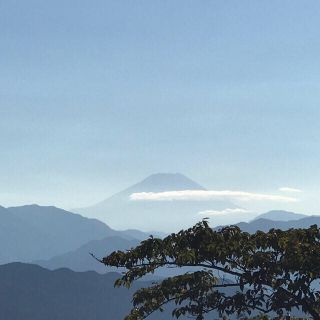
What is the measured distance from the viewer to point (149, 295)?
19172 mm

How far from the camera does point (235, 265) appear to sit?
1761 centimetres

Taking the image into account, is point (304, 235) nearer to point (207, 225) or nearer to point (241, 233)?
point (241, 233)

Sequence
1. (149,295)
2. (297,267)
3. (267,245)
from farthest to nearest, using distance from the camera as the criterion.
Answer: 1. (149,295)
2. (267,245)
3. (297,267)

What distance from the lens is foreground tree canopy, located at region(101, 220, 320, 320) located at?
53.5 feet

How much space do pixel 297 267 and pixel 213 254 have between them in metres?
2.62

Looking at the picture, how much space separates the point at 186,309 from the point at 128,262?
7.88 feet

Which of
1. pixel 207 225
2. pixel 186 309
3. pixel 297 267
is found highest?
pixel 207 225

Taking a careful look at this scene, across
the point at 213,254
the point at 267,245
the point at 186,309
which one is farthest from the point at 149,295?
the point at 267,245

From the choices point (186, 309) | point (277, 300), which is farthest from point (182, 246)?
point (277, 300)

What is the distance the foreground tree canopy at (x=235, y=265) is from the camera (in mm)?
16312

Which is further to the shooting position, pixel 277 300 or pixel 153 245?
pixel 153 245

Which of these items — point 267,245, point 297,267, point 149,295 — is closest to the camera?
point 297,267

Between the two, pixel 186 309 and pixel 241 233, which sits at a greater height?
pixel 241 233

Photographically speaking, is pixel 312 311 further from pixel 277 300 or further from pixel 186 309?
pixel 186 309
